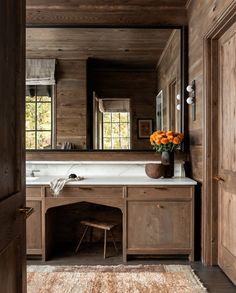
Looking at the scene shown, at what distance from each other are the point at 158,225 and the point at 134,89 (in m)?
1.49

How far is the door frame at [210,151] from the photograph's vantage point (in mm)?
2961

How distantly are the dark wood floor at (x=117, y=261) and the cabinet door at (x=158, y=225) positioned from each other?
5.9 inches

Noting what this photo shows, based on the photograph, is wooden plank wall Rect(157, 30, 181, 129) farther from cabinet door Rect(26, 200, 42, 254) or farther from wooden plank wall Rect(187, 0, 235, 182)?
cabinet door Rect(26, 200, 42, 254)

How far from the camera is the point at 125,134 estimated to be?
11.9 feet

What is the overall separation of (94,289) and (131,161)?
149 cm

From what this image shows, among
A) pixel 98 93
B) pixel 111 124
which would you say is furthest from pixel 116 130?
pixel 98 93

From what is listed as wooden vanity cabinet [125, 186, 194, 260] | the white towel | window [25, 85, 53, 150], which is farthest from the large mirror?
wooden vanity cabinet [125, 186, 194, 260]

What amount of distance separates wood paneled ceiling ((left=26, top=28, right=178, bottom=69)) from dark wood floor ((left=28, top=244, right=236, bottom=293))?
2057 millimetres

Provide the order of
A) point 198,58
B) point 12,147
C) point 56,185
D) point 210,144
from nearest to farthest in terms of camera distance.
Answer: point 12,147
point 210,144
point 56,185
point 198,58

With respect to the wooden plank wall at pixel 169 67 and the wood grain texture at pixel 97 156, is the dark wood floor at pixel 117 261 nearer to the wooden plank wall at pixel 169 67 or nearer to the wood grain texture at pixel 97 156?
the wood grain texture at pixel 97 156

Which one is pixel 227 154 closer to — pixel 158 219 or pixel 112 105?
pixel 158 219

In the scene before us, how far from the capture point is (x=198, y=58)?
3.23 metres

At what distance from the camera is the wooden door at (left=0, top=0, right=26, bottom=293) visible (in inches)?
47.5

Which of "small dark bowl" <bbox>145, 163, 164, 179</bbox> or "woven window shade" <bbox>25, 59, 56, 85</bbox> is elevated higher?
"woven window shade" <bbox>25, 59, 56, 85</bbox>
